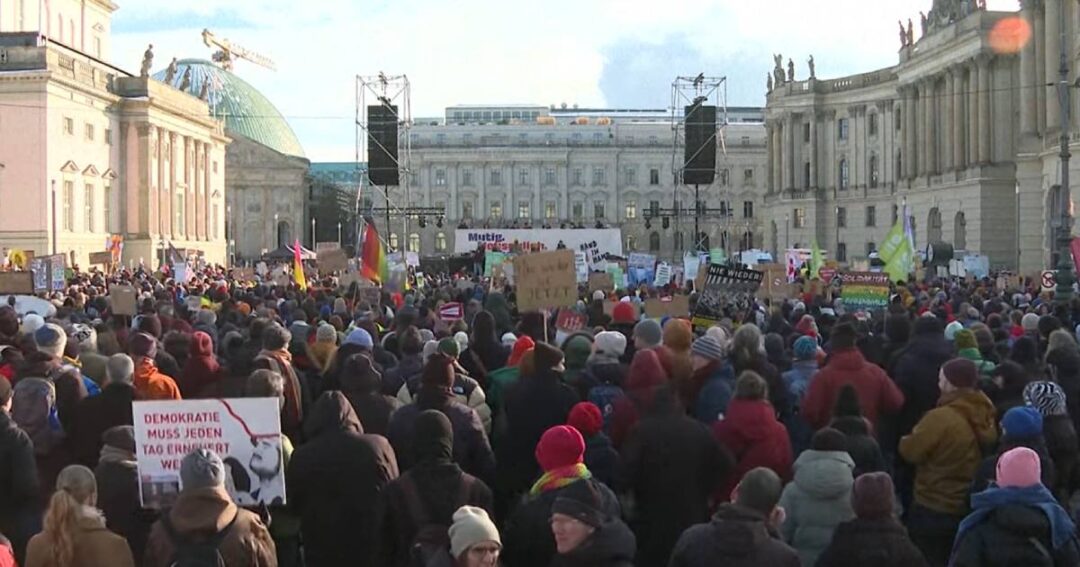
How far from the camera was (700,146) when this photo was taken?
46.7 m

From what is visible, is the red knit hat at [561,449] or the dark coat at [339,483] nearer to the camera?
the red knit hat at [561,449]

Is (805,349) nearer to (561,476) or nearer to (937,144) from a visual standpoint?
(561,476)

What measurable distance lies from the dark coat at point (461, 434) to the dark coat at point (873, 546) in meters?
2.82

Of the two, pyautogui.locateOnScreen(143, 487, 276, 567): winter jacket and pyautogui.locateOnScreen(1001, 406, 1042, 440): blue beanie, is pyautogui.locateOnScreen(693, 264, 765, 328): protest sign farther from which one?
pyautogui.locateOnScreen(143, 487, 276, 567): winter jacket

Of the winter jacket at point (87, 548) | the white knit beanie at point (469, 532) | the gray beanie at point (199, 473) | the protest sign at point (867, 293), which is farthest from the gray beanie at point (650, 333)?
the protest sign at point (867, 293)

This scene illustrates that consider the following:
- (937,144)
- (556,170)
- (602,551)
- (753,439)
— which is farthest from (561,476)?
(556,170)

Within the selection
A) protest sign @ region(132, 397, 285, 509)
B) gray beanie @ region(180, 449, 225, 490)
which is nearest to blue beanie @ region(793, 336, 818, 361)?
protest sign @ region(132, 397, 285, 509)

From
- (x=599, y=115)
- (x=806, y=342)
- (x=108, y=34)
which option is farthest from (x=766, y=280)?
(x=599, y=115)

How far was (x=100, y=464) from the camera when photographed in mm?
7234

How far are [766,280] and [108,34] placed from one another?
62251 millimetres

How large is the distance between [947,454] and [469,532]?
3.89 metres

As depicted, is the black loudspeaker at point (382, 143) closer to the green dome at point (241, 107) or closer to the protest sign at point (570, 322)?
the protest sign at point (570, 322)

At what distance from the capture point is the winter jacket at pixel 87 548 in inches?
A: 227

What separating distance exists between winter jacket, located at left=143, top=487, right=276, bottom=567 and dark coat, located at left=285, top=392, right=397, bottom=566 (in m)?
1.41
